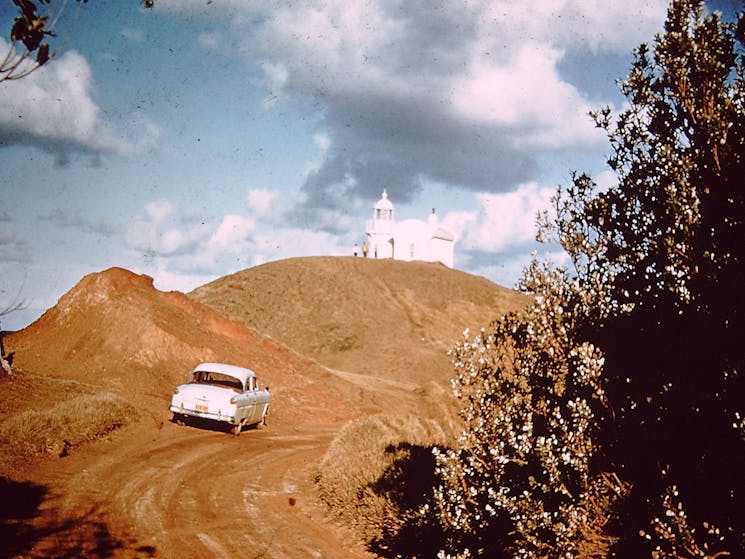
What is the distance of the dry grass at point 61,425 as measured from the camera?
1179 cm

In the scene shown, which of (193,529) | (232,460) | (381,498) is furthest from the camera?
(232,460)

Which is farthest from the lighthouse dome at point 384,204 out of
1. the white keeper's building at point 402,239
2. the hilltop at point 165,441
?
the hilltop at point 165,441

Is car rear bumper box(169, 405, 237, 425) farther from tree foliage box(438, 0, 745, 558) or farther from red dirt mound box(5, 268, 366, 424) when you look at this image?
tree foliage box(438, 0, 745, 558)

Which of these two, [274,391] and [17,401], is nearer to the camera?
[17,401]

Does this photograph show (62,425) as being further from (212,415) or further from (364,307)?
(364,307)

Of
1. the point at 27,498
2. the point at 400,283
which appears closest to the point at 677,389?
the point at 27,498

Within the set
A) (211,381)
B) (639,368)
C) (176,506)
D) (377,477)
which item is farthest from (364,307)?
(639,368)

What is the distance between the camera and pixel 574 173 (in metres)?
7.43

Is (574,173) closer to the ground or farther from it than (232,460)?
farther from it

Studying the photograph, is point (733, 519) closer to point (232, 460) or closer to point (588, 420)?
point (588, 420)

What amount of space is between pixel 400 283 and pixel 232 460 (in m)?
72.6

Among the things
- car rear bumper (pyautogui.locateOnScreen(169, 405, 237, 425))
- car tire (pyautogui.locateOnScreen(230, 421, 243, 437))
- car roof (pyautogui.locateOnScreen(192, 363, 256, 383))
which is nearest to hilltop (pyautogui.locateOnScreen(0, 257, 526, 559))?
car tire (pyautogui.locateOnScreen(230, 421, 243, 437))

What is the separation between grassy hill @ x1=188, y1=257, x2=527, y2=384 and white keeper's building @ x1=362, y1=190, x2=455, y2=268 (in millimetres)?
5194

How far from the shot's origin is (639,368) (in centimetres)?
582
